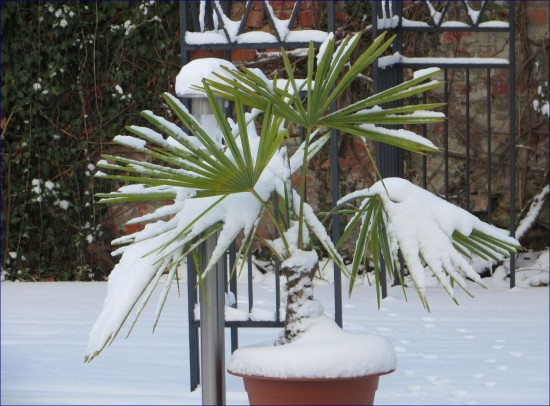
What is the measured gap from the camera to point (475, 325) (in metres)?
3.69

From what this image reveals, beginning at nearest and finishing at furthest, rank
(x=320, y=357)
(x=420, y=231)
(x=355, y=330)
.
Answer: (x=320, y=357) → (x=420, y=231) → (x=355, y=330)

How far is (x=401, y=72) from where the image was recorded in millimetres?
4414

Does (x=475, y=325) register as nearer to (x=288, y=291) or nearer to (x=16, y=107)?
(x=288, y=291)

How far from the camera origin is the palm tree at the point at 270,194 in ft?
5.96

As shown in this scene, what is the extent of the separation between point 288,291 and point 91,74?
343 centimetres

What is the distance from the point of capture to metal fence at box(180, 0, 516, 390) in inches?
111

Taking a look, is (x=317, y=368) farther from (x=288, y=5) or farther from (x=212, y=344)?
(x=288, y=5)

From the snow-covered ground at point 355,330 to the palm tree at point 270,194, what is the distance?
842mm

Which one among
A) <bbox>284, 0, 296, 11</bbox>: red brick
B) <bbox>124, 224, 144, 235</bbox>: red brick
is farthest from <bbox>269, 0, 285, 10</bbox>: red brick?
<bbox>124, 224, 144, 235</bbox>: red brick

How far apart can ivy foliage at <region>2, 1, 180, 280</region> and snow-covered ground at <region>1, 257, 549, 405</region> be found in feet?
1.86

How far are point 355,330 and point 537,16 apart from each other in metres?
2.15

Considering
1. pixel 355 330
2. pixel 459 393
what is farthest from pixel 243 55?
pixel 459 393

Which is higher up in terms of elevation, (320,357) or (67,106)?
(67,106)

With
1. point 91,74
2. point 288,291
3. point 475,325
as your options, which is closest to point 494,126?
point 475,325
